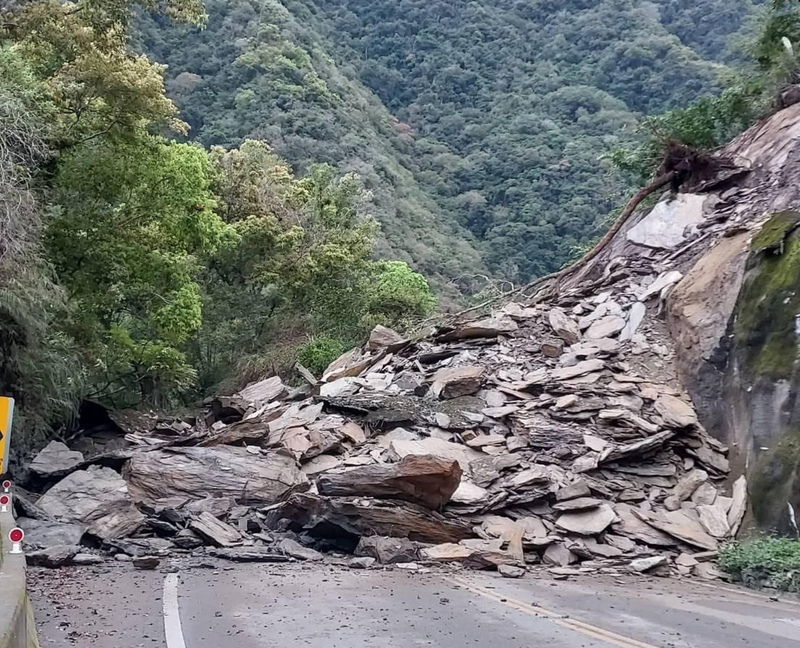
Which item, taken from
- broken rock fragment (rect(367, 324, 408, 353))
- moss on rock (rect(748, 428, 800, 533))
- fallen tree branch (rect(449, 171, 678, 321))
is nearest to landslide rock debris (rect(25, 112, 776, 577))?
moss on rock (rect(748, 428, 800, 533))

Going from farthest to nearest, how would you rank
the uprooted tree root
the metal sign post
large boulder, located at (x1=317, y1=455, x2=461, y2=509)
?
the uprooted tree root
large boulder, located at (x1=317, y1=455, x2=461, y2=509)
the metal sign post

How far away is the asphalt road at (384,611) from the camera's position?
254 inches

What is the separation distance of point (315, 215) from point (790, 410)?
24.9 metres

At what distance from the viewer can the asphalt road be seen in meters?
6.45

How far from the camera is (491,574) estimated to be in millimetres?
10359

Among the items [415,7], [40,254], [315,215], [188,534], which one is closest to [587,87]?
[415,7]

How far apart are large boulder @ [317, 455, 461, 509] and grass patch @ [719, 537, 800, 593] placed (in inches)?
145

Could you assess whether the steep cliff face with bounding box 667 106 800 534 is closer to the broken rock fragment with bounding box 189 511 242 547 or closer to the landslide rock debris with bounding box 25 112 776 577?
the landslide rock debris with bounding box 25 112 776 577

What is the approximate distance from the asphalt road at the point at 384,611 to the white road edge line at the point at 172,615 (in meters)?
0.01

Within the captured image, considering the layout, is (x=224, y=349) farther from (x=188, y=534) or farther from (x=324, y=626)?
(x=324, y=626)

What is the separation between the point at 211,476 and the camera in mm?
13461

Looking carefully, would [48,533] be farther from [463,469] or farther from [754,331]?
[754,331]

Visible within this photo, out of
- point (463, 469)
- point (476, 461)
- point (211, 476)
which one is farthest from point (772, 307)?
point (211, 476)

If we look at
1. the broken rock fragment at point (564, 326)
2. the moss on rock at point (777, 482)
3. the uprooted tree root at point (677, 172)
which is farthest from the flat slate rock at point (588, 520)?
the uprooted tree root at point (677, 172)
